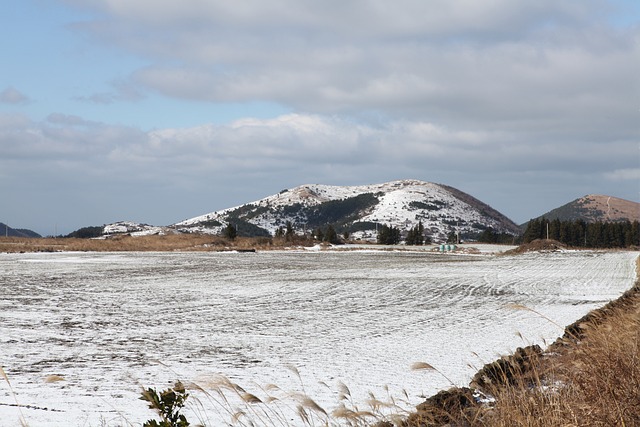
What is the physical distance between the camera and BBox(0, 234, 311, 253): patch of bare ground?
309 ft

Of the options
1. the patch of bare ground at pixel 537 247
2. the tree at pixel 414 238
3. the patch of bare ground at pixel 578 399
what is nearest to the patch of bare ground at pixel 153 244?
the patch of bare ground at pixel 537 247

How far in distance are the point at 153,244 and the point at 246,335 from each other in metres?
89.7

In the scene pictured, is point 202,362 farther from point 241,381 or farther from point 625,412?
point 625,412

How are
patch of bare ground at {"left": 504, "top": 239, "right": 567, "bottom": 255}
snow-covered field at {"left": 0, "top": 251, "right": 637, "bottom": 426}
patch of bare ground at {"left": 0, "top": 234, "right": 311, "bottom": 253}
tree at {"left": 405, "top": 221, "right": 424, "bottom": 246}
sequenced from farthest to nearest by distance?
tree at {"left": 405, "top": 221, "right": 424, "bottom": 246}, patch of bare ground at {"left": 504, "top": 239, "right": 567, "bottom": 255}, patch of bare ground at {"left": 0, "top": 234, "right": 311, "bottom": 253}, snow-covered field at {"left": 0, "top": 251, "right": 637, "bottom": 426}

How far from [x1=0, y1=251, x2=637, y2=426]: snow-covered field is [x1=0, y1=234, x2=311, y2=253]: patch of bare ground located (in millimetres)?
59752

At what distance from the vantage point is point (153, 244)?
341 feet

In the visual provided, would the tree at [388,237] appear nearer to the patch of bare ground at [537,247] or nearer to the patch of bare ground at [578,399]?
the patch of bare ground at [537,247]

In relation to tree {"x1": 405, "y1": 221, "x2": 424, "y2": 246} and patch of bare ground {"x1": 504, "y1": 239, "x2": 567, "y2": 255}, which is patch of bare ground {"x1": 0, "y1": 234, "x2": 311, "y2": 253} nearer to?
patch of bare ground {"x1": 504, "y1": 239, "x2": 567, "y2": 255}

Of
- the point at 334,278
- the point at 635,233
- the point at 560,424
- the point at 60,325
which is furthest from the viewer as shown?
the point at 635,233

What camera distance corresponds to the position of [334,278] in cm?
4012

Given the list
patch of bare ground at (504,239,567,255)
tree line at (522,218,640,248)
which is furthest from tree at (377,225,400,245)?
patch of bare ground at (504,239,567,255)

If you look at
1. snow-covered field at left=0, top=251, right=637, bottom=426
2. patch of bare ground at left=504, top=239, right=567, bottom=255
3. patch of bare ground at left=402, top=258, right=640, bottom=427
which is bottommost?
snow-covered field at left=0, top=251, right=637, bottom=426

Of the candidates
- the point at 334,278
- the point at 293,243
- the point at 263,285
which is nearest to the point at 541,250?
the point at 293,243

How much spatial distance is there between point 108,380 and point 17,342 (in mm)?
5625
